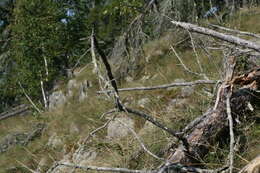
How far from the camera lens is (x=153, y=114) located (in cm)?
256

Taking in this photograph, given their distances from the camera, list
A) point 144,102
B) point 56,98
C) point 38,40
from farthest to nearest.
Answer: point 56,98, point 38,40, point 144,102

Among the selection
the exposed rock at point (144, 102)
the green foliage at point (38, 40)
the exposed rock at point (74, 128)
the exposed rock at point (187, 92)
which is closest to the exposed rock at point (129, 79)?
the exposed rock at point (74, 128)

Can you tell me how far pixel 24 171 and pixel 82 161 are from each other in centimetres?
128

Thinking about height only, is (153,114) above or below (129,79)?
above

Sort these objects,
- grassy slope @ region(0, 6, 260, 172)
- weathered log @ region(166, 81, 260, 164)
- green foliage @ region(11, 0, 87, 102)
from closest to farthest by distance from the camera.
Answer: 1. weathered log @ region(166, 81, 260, 164)
2. grassy slope @ region(0, 6, 260, 172)
3. green foliage @ region(11, 0, 87, 102)

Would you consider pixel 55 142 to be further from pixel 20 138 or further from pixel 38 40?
pixel 38 40

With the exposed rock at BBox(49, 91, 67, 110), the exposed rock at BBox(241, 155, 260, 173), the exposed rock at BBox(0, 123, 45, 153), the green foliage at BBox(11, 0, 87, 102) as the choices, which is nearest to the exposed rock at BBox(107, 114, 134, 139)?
the exposed rock at BBox(241, 155, 260, 173)

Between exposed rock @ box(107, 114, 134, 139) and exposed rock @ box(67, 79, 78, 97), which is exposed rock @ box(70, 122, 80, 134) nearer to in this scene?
exposed rock @ box(107, 114, 134, 139)

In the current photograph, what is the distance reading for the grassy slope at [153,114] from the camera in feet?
6.84

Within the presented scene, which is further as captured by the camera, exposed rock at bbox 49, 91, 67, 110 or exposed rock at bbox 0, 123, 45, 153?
exposed rock at bbox 49, 91, 67, 110

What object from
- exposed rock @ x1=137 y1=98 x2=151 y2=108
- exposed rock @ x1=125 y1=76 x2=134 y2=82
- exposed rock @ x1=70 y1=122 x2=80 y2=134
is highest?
exposed rock @ x1=137 y1=98 x2=151 y2=108

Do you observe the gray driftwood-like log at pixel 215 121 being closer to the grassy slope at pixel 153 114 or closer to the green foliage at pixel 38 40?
the grassy slope at pixel 153 114

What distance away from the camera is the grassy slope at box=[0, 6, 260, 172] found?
6.84ft

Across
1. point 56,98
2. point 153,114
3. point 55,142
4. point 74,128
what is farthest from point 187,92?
point 56,98
